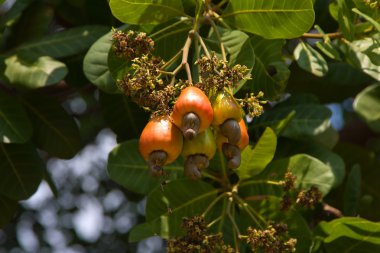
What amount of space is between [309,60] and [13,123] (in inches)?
33.5

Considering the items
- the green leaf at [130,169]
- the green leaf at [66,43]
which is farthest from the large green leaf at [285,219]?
the green leaf at [66,43]

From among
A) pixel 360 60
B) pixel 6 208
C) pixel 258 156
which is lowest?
pixel 6 208

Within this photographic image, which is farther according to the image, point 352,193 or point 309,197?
point 352,193

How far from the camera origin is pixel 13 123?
2066mm

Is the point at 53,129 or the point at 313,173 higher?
the point at 313,173

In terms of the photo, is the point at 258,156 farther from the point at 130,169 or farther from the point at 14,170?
the point at 14,170

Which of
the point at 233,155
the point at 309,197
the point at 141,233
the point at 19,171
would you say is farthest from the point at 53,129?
the point at 233,155

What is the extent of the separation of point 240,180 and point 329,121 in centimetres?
36

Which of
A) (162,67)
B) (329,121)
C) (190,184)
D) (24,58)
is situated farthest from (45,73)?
(329,121)

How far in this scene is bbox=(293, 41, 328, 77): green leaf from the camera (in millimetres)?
1984

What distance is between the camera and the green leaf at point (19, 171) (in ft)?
7.11

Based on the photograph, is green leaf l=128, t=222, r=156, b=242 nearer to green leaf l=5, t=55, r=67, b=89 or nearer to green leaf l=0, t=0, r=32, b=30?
green leaf l=5, t=55, r=67, b=89

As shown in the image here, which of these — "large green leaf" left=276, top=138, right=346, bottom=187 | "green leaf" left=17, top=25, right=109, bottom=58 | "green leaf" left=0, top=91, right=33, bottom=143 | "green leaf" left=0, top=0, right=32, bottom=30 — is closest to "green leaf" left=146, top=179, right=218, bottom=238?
"large green leaf" left=276, top=138, right=346, bottom=187

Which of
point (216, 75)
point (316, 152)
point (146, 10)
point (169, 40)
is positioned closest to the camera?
point (216, 75)
